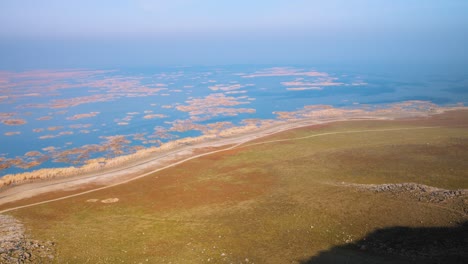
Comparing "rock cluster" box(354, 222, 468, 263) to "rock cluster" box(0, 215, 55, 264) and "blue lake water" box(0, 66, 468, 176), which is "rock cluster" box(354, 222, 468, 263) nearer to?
"rock cluster" box(0, 215, 55, 264)

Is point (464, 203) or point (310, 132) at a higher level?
point (464, 203)

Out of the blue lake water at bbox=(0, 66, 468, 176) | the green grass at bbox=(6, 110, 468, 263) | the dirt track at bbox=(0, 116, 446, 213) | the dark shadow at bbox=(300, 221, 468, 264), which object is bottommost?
the blue lake water at bbox=(0, 66, 468, 176)

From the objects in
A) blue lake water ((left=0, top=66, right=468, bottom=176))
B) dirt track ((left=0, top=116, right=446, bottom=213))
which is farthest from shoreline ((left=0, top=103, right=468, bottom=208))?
blue lake water ((left=0, top=66, right=468, bottom=176))

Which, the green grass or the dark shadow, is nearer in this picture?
the dark shadow

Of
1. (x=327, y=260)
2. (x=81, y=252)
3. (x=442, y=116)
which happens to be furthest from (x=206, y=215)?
(x=442, y=116)

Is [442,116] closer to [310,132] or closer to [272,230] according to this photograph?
[310,132]

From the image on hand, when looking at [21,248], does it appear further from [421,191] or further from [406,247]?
[421,191]
